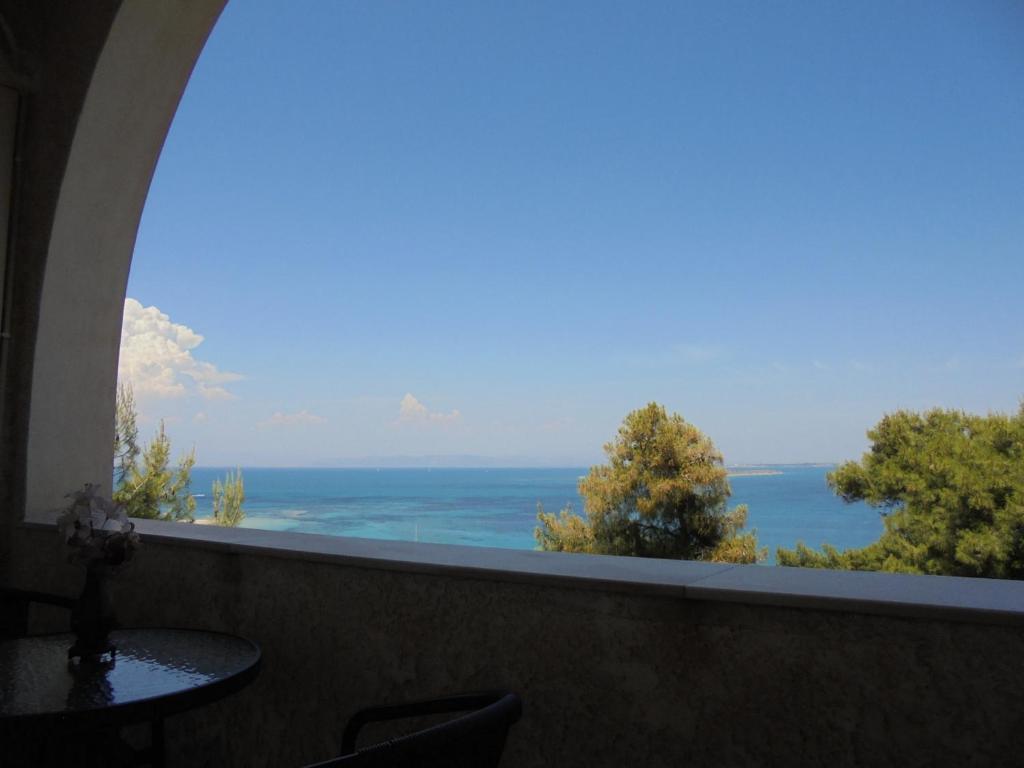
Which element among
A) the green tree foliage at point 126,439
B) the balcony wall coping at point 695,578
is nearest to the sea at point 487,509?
the green tree foliage at point 126,439

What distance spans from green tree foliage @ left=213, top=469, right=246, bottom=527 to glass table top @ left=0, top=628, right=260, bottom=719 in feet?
40.6

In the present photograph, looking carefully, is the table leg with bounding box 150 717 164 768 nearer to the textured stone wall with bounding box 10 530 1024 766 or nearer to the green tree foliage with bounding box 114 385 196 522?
the textured stone wall with bounding box 10 530 1024 766

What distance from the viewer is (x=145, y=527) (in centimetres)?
240

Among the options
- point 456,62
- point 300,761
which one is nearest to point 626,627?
point 300,761

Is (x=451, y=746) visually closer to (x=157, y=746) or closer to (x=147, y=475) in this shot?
(x=157, y=746)

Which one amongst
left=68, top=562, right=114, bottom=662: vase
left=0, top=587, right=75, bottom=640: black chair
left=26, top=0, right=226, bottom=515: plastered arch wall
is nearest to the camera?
left=68, top=562, right=114, bottom=662: vase

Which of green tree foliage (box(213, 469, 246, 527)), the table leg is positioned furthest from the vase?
green tree foliage (box(213, 469, 246, 527))

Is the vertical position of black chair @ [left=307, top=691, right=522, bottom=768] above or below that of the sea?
above

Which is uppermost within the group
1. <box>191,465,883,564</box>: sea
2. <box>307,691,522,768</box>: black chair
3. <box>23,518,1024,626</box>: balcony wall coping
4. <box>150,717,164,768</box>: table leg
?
<box>23,518,1024,626</box>: balcony wall coping

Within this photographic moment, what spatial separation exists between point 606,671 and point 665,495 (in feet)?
44.0

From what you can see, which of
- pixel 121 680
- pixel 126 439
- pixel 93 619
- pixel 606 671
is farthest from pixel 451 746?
pixel 126 439

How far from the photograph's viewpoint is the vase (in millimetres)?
1590

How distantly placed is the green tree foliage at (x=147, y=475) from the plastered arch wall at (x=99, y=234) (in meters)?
7.76

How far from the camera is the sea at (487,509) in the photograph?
3619cm
